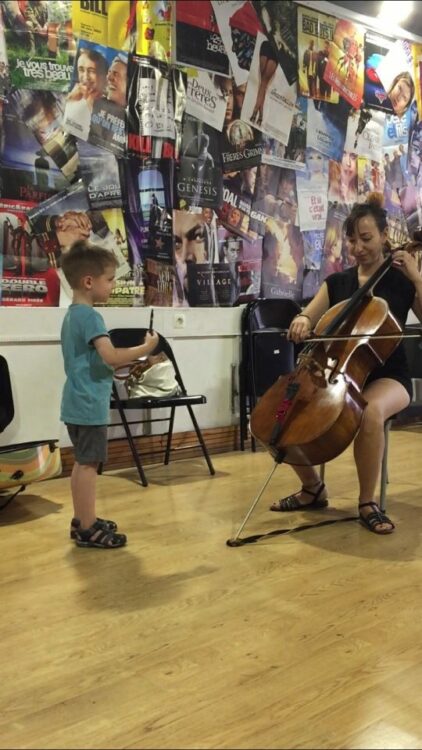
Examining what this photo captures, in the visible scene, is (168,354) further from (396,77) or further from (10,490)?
(396,77)

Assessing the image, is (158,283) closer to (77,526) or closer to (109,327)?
(109,327)

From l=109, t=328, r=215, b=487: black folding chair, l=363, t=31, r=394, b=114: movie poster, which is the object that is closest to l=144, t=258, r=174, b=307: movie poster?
l=109, t=328, r=215, b=487: black folding chair

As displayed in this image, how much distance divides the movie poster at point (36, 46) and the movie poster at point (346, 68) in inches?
76.5

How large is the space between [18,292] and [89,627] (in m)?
1.98

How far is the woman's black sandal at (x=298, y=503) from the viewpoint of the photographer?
277cm

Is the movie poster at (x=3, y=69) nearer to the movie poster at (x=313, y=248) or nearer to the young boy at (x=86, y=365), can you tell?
the young boy at (x=86, y=365)

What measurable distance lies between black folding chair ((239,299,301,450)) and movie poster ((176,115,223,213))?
2.25 ft

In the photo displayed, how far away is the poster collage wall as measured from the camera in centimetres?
328

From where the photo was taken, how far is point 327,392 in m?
2.24

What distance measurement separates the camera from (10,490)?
315 centimetres

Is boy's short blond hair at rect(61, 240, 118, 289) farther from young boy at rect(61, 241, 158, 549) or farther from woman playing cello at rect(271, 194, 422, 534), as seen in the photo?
woman playing cello at rect(271, 194, 422, 534)

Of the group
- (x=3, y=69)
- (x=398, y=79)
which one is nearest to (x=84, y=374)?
(x=3, y=69)

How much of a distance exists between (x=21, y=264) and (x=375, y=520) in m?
1.99

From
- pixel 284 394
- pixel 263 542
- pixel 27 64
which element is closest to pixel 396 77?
pixel 27 64
